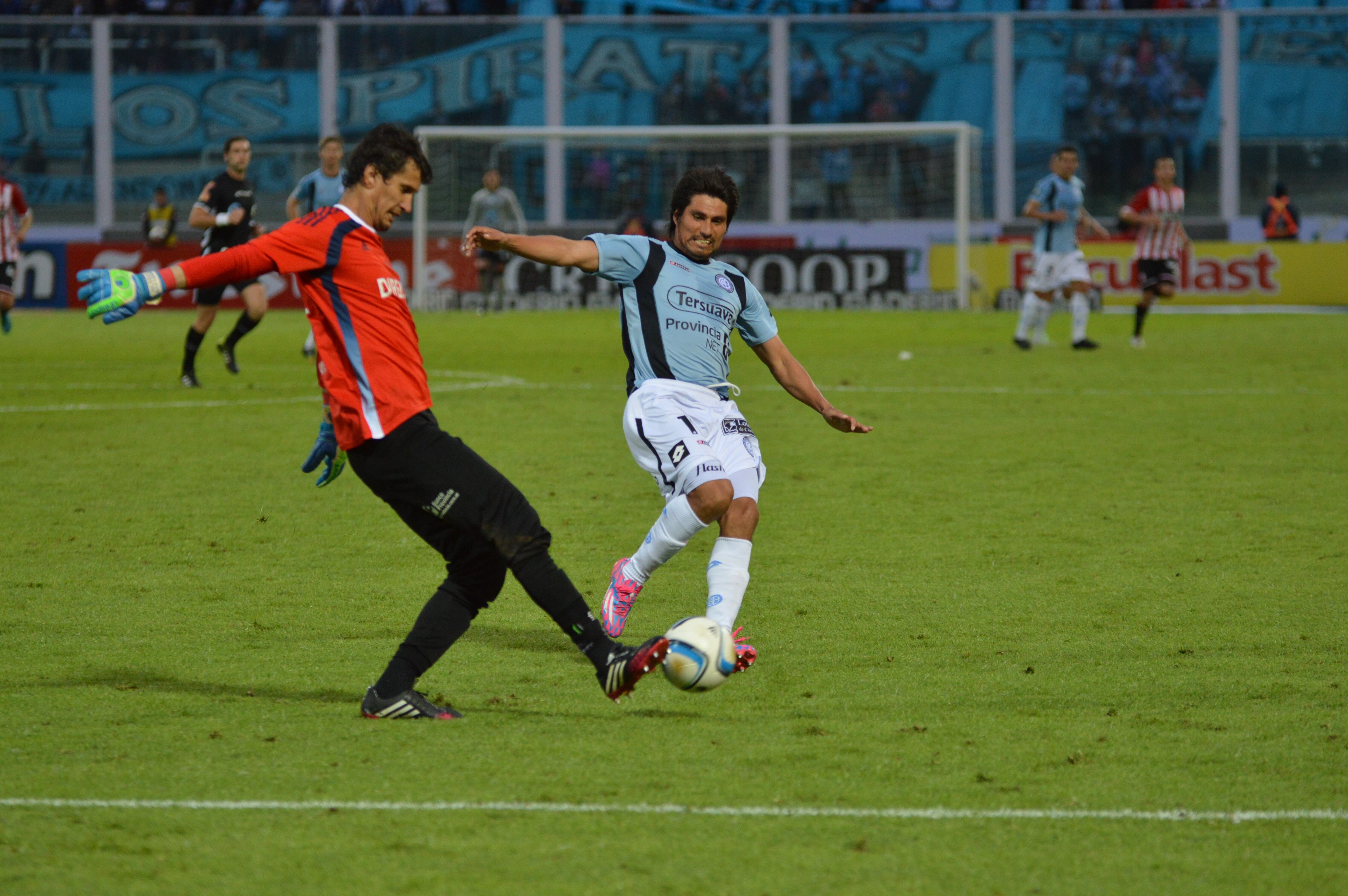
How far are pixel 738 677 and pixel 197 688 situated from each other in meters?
1.76

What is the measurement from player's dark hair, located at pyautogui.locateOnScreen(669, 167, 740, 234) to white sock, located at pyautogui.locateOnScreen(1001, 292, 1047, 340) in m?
13.2

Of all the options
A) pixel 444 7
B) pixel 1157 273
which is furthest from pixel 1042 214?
pixel 444 7

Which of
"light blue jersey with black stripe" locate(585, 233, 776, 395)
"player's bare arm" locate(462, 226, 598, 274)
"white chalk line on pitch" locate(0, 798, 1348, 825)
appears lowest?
"white chalk line on pitch" locate(0, 798, 1348, 825)

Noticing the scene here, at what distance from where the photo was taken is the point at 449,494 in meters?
4.48

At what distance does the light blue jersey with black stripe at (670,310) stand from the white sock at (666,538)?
0.47 m

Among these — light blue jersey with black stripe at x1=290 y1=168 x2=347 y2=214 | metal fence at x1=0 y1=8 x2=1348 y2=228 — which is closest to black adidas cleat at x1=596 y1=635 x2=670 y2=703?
light blue jersey with black stripe at x1=290 y1=168 x2=347 y2=214

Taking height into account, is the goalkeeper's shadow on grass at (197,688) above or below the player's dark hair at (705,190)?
below

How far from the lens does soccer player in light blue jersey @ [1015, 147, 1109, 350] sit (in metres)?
18.1

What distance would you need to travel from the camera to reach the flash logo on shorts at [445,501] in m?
4.48

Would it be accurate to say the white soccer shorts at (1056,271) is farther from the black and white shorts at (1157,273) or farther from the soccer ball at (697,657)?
the soccer ball at (697,657)

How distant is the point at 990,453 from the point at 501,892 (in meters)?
7.65

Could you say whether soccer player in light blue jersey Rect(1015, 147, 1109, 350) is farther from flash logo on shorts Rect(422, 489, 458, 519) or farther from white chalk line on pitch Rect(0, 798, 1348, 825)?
white chalk line on pitch Rect(0, 798, 1348, 825)

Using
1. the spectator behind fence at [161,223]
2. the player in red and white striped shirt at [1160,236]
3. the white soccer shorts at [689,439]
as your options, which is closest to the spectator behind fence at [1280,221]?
the player in red and white striped shirt at [1160,236]

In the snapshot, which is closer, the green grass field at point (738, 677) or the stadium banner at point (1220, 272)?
the green grass field at point (738, 677)
